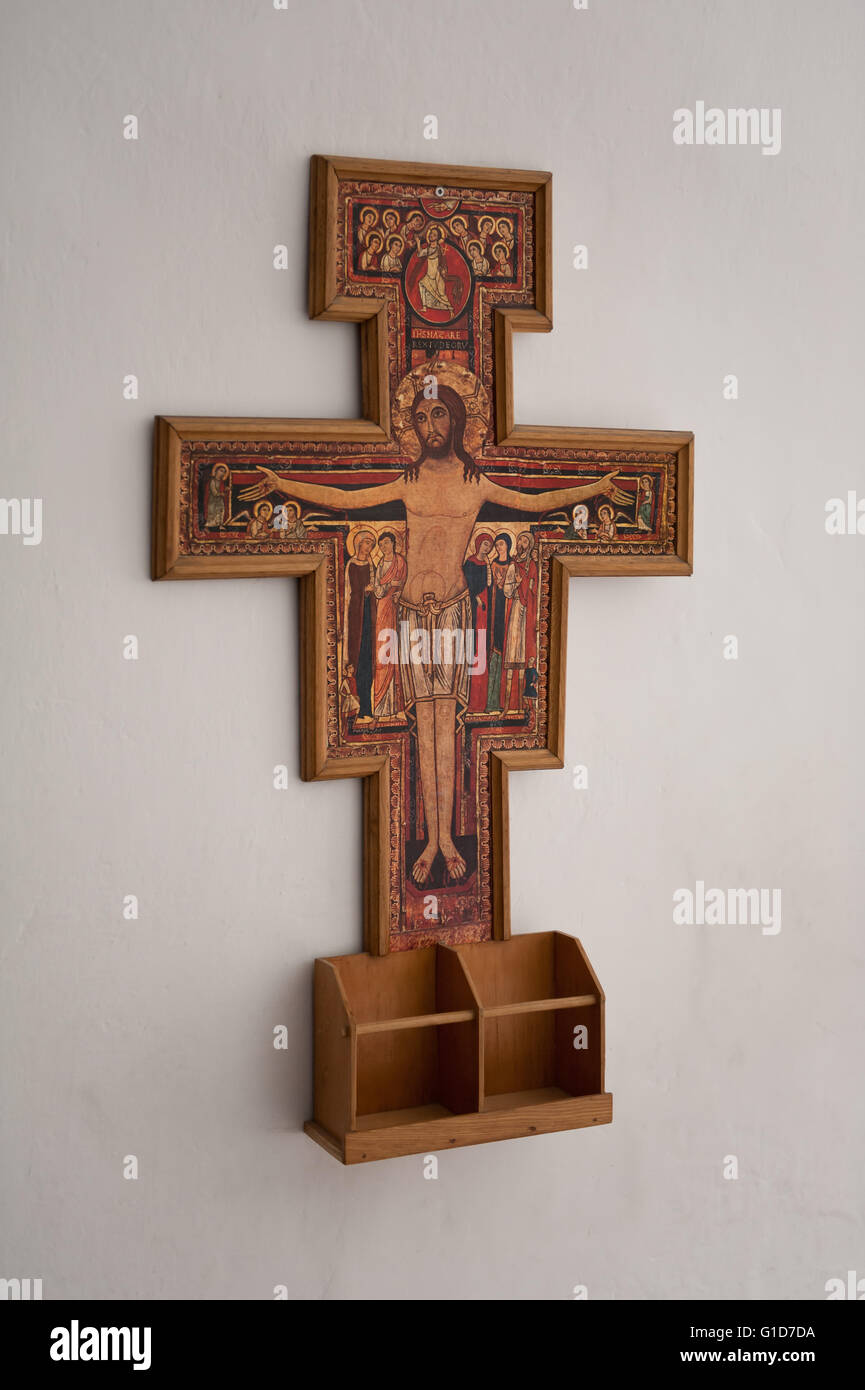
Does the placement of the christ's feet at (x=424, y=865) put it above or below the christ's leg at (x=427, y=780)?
below

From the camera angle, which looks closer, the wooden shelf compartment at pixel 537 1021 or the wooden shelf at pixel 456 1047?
the wooden shelf at pixel 456 1047

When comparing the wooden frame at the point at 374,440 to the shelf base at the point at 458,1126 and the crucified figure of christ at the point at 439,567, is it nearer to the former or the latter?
the crucified figure of christ at the point at 439,567

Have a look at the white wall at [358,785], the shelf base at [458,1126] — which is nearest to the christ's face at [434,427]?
the white wall at [358,785]

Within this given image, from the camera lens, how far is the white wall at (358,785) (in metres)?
1.77

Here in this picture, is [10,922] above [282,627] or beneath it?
beneath

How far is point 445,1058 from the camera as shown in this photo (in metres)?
1.96

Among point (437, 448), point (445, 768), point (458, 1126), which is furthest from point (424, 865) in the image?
point (437, 448)

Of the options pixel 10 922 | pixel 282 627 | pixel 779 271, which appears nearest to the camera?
pixel 10 922

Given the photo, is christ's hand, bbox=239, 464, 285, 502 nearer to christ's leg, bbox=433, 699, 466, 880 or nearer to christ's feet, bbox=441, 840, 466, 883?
christ's leg, bbox=433, 699, 466, 880

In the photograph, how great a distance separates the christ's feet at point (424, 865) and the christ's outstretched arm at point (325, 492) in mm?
523

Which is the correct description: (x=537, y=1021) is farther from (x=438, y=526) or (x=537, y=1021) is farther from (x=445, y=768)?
(x=438, y=526)

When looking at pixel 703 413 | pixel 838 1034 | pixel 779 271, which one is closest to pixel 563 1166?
pixel 838 1034
